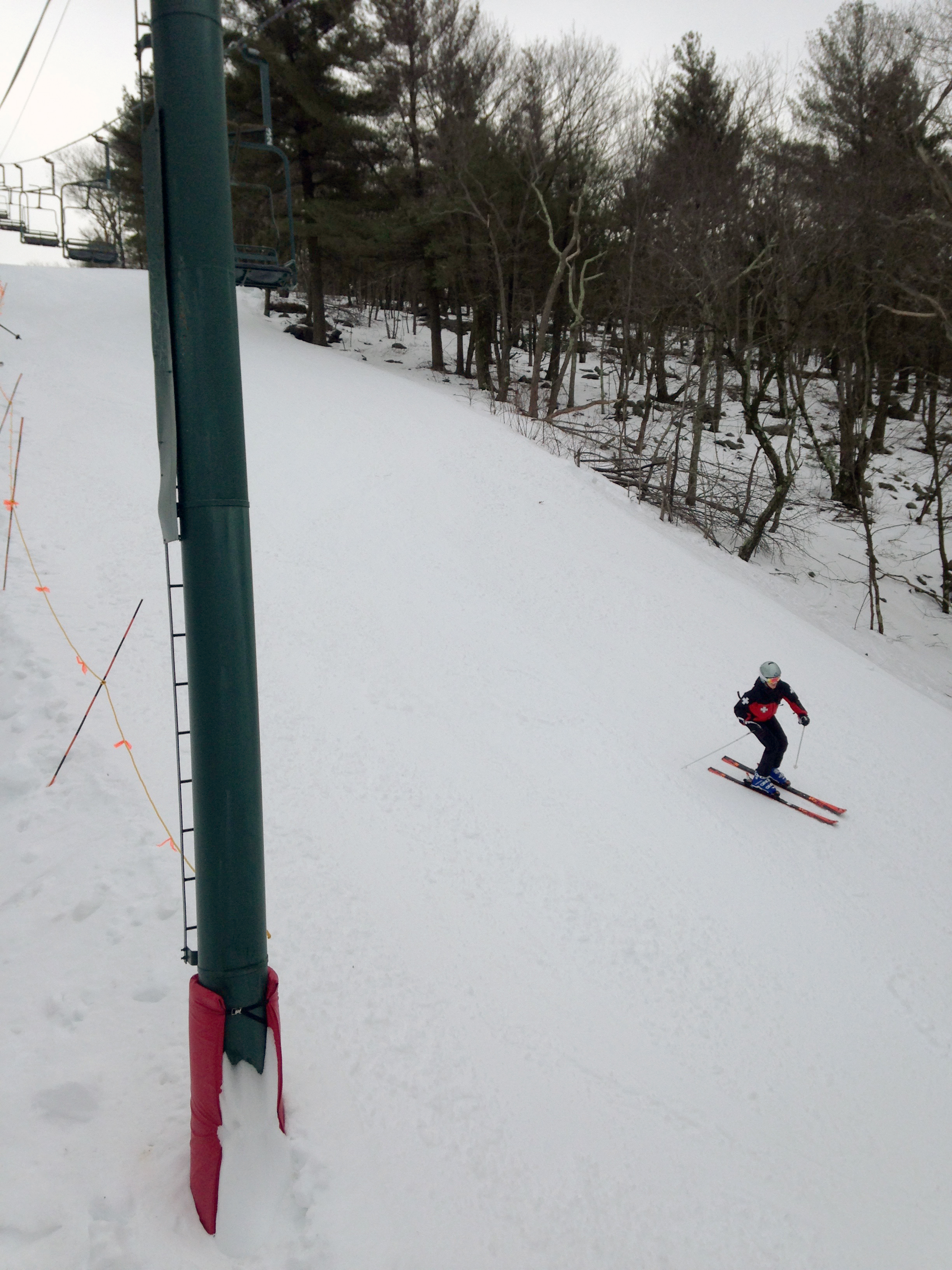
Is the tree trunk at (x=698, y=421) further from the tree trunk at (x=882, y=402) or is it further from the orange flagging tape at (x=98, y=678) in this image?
the orange flagging tape at (x=98, y=678)

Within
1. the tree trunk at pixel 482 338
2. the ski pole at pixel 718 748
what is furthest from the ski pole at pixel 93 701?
the tree trunk at pixel 482 338

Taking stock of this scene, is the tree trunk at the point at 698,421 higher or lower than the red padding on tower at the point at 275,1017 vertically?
higher

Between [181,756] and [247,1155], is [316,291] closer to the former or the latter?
[181,756]

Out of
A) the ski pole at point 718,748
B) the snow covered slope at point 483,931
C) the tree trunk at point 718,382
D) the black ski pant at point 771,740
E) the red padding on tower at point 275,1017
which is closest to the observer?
the red padding on tower at point 275,1017

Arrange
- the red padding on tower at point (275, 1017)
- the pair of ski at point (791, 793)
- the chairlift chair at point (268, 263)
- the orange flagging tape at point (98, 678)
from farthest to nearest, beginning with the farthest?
the chairlift chair at point (268, 263)
the pair of ski at point (791, 793)
the orange flagging tape at point (98, 678)
the red padding on tower at point (275, 1017)

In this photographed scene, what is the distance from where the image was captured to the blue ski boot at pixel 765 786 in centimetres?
823

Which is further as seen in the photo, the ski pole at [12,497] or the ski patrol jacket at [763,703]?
the ski pole at [12,497]

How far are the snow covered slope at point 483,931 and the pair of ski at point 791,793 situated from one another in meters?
0.12

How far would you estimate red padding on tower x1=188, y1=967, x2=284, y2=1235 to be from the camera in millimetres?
2900

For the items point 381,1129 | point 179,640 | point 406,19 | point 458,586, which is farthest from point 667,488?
point 406,19

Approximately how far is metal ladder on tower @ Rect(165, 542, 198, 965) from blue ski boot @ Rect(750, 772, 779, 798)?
18.7ft

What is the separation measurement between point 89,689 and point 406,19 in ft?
87.6

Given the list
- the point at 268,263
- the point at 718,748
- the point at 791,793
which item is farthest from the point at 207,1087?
the point at 268,263

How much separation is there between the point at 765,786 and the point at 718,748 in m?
0.92
